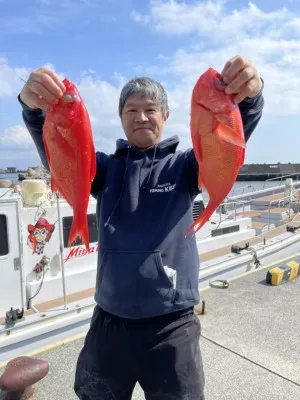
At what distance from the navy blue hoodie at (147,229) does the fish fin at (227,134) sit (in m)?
0.35

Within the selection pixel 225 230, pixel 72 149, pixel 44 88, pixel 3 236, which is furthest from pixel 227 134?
pixel 225 230

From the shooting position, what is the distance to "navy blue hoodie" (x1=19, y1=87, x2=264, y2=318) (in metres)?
1.61

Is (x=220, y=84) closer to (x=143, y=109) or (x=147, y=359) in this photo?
(x=143, y=109)

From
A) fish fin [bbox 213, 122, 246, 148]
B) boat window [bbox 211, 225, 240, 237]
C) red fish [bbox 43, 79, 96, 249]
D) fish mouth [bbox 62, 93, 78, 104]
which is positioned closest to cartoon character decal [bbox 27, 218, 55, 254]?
red fish [bbox 43, 79, 96, 249]

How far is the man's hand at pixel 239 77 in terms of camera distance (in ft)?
4.36

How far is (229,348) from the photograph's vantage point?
3.62m

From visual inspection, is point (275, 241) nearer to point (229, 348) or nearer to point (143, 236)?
point (229, 348)

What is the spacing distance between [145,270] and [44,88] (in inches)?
35.5

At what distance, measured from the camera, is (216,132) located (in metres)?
1.30

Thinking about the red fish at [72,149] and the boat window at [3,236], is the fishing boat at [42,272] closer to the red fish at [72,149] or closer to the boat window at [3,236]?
the boat window at [3,236]

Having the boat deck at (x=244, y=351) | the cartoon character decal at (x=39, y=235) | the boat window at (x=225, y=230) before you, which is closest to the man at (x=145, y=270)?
the boat deck at (x=244, y=351)

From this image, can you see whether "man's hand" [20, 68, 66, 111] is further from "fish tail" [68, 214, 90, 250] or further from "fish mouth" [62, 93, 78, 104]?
"fish tail" [68, 214, 90, 250]

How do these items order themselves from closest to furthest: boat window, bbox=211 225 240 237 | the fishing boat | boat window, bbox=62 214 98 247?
the fishing boat
boat window, bbox=62 214 98 247
boat window, bbox=211 225 240 237

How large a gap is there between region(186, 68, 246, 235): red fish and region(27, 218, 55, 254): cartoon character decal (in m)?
3.82
